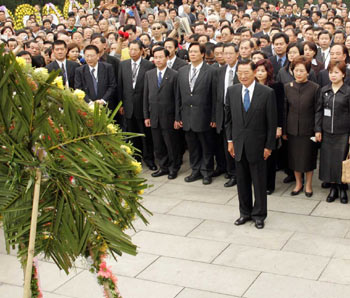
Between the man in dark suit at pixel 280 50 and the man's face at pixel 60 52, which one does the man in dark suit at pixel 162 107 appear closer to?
the man's face at pixel 60 52

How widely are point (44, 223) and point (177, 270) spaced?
2.92 meters

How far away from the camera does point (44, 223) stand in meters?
3.69

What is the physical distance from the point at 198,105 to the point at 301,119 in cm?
159

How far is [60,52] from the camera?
1024 cm

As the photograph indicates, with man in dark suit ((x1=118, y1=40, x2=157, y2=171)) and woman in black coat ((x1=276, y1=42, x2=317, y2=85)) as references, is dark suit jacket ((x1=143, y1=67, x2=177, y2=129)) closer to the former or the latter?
man in dark suit ((x1=118, y1=40, x2=157, y2=171))

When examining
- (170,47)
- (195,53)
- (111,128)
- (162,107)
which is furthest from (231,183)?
(111,128)

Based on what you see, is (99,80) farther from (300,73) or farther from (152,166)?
A: (300,73)

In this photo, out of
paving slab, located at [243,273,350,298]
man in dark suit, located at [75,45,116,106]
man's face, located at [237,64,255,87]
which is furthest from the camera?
man in dark suit, located at [75,45,116,106]

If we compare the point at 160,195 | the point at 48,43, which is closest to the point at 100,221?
the point at 160,195

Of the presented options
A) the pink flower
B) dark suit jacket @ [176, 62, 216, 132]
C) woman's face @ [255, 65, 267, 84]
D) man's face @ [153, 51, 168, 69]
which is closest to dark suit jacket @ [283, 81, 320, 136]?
woman's face @ [255, 65, 267, 84]

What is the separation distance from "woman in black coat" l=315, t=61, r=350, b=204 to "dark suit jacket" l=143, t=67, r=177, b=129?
2353mm

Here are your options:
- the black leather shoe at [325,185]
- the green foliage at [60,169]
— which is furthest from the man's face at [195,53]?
the green foliage at [60,169]

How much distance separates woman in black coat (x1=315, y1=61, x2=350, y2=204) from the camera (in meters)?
7.80

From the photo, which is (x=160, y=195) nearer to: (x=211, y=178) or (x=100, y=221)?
(x=211, y=178)
